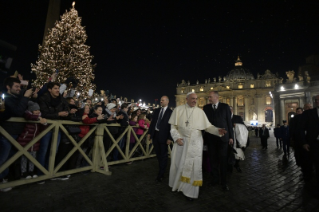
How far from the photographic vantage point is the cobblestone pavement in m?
2.84

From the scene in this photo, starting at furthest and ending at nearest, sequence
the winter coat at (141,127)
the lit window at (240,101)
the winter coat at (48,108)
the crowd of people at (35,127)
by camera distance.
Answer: the lit window at (240,101)
the winter coat at (141,127)
the winter coat at (48,108)
the crowd of people at (35,127)

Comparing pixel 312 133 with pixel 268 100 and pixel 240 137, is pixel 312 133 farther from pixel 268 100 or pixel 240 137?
pixel 268 100

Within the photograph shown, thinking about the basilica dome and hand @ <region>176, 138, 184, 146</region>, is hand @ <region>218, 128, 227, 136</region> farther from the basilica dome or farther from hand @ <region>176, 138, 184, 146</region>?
the basilica dome

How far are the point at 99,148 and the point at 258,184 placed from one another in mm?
4270

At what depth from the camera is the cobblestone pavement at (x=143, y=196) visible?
284 cm

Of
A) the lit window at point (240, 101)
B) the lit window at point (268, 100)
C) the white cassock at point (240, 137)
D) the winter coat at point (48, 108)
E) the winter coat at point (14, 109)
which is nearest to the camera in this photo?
the winter coat at point (14, 109)

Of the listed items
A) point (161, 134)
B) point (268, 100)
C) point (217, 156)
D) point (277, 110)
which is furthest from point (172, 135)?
point (268, 100)

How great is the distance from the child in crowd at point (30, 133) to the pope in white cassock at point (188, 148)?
9.46 feet

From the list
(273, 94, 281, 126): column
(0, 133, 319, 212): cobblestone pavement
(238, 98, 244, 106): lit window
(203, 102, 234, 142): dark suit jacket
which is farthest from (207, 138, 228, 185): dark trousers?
(238, 98, 244, 106): lit window

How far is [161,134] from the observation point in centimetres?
460

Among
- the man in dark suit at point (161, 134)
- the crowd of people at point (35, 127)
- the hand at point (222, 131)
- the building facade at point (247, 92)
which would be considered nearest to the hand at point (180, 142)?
the man in dark suit at point (161, 134)

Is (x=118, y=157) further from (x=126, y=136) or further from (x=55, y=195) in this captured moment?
(x=55, y=195)

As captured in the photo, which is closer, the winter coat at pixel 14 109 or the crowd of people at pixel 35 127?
the winter coat at pixel 14 109

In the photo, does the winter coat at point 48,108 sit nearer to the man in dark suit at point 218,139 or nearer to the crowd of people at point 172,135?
the crowd of people at point 172,135
